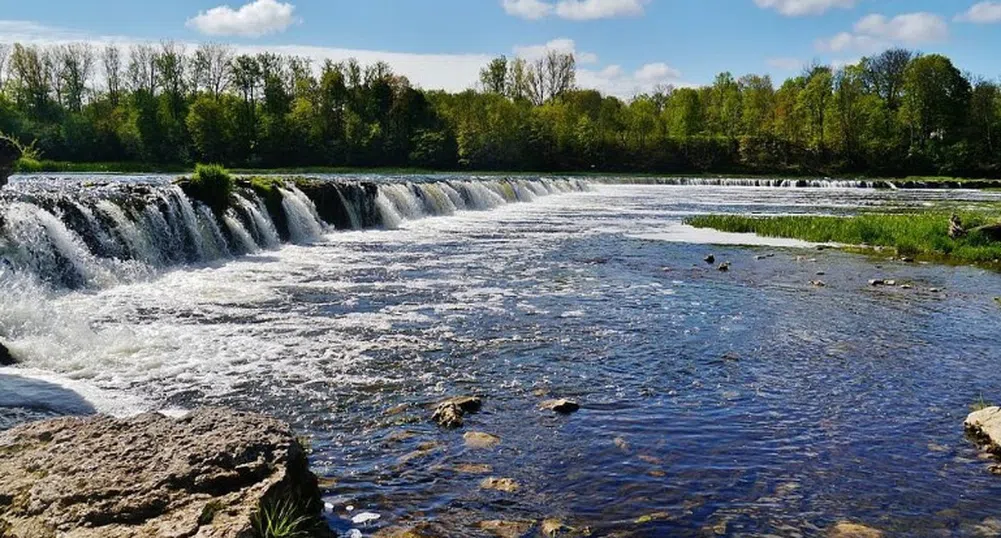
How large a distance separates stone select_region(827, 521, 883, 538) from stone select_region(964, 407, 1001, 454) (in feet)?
8.77

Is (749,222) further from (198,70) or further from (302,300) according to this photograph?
(198,70)

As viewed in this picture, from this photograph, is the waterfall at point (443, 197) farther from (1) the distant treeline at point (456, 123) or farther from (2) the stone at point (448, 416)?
(1) the distant treeline at point (456, 123)

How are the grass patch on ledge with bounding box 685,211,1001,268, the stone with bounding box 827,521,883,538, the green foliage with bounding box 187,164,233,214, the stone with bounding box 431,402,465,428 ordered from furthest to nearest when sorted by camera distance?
the green foliage with bounding box 187,164,233,214 → the grass patch on ledge with bounding box 685,211,1001,268 → the stone with bounding box 431,402,465,428 → the stone with bounding box 827,521,883,538

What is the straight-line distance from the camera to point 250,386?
10.0 m

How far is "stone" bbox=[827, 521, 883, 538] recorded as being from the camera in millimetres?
6203

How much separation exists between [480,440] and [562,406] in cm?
150

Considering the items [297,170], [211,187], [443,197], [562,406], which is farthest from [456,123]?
[562,406]

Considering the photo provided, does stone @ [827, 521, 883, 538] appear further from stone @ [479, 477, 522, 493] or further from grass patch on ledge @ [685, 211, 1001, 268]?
grass patch on ledge @ [685, 211, 1001, 268]

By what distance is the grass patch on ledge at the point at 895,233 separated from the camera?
2450 centimetres

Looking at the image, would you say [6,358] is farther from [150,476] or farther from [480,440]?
[150,476]

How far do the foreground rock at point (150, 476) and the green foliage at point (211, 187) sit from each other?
20.5 metres

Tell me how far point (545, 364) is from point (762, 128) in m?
122

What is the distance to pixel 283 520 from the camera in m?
4.98

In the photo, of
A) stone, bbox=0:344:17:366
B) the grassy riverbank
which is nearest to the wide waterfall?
stone, bbox=0:344:17:366
